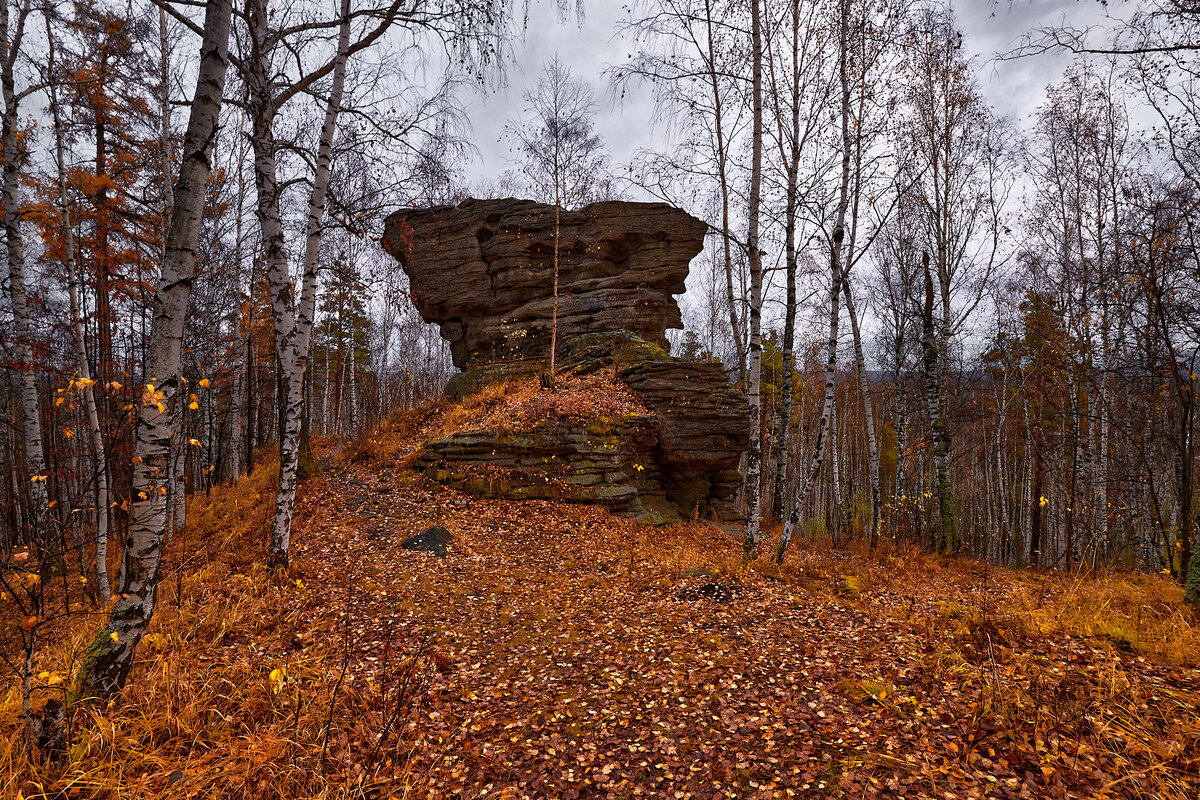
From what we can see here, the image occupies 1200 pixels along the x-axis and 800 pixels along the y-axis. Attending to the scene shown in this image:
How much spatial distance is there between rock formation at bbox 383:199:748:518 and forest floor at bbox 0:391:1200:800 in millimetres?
5585

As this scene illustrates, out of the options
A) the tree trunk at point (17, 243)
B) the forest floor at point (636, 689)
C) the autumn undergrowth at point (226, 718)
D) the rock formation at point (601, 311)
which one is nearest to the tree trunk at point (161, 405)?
the autumn undergrowth at point (226, 718)

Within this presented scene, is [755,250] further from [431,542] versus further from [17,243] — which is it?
[17,243]

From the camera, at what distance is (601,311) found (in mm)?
16578

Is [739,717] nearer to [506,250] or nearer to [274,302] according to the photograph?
[274,302]

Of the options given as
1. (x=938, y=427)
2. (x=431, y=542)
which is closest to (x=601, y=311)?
(x=938, y=427)

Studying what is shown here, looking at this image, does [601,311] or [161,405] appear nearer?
[161,405]

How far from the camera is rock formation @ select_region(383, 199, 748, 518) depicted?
12.6 meters

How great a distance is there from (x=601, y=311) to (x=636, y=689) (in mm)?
13683

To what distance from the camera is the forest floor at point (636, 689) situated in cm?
288

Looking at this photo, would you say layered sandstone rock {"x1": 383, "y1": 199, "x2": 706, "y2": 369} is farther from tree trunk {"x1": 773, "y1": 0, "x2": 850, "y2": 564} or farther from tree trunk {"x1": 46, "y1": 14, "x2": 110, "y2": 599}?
tree trunk {"x1": 46, "y1": 14, "x2": 110, "y2": 599}

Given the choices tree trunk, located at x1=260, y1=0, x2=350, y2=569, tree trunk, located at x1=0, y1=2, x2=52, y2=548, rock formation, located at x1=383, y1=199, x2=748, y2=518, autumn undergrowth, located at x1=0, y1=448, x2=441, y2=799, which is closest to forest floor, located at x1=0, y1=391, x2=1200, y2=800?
autumn undergrowth, located at x1=0, y1=448, x2=441, y2=799

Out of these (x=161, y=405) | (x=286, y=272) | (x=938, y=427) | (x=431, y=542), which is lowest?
(x=431, y=542)

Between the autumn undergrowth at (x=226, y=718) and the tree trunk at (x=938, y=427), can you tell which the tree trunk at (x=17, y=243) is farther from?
the tree trunk at (x=938, y=427)

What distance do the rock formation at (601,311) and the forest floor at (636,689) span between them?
5.58m
